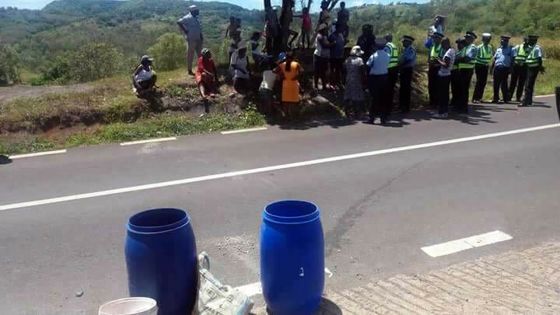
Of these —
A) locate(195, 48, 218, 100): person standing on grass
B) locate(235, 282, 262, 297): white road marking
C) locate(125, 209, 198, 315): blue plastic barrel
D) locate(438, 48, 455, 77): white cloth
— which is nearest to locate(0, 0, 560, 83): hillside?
locate(195, 48, 218, 100): person standing on grass

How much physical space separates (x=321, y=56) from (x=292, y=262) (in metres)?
9.77

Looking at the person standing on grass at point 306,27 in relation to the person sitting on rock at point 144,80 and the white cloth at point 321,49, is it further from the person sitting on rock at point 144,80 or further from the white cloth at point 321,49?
the person sitting on rock at point 144,80

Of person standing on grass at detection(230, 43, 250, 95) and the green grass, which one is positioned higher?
person standing on grass at detection(230, 43, 250, 95)

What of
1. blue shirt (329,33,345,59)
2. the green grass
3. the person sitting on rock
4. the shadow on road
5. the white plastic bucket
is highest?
blue shirt (329,33,345,59)

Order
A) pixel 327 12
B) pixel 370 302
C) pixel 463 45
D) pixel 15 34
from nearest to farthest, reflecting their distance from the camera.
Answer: pixel 370 302 → pixel 463 45 → pixel 327 12 → pixel 15 34

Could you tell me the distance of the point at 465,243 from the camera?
623 centimetres

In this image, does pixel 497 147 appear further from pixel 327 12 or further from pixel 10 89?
pixel 10 89

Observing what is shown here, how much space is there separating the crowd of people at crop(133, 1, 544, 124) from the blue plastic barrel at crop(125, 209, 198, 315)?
845cm

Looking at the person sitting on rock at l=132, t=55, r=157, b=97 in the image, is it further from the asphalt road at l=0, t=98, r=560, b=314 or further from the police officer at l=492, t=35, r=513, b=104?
the police officer at l=492, t=35, r=513, b=104

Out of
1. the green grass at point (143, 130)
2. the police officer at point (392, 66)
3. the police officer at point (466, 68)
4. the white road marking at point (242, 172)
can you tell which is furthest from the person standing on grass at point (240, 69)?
the police officer at point (466, 68)

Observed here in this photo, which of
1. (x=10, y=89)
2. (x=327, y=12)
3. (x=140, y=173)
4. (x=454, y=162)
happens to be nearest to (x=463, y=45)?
(x=327, y=12)

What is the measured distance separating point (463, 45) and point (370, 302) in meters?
10.4

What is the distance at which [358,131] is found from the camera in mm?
11789

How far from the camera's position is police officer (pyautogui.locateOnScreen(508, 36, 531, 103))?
50.3 feet
